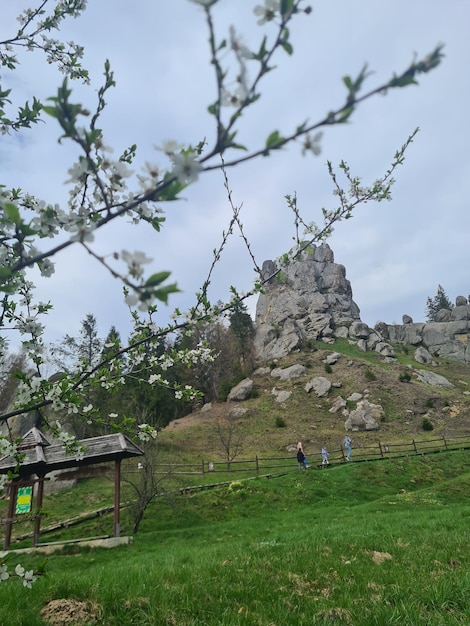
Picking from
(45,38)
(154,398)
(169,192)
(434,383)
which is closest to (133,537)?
(45,38)

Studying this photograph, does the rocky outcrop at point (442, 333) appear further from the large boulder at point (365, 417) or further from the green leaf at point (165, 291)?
the green leaf at point (165, 291)

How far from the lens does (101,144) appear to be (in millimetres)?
2119

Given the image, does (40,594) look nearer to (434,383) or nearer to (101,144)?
(101,144)

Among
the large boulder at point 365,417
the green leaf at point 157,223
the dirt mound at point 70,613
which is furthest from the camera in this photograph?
the large boulder at point 365,417

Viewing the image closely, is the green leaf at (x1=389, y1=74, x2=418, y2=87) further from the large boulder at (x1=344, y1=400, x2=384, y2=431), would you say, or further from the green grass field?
the large boulder at (x1=344, y1=400, x2=384, y2=431)

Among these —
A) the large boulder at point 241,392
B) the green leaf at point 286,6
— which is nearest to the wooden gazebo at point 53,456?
the green leaf at point 286,6

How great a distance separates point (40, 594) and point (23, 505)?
16.1m

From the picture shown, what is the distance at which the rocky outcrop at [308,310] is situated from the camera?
70500 millimetres

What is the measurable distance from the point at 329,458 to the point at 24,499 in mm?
23035

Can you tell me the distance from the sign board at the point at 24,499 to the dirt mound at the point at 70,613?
52.6 feet

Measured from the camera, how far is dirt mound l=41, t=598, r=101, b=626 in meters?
4.25

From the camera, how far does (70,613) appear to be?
440cm

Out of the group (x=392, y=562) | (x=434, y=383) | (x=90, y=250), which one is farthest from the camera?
(x=434, y=383)

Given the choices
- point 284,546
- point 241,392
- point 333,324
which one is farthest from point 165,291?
point 333,324
